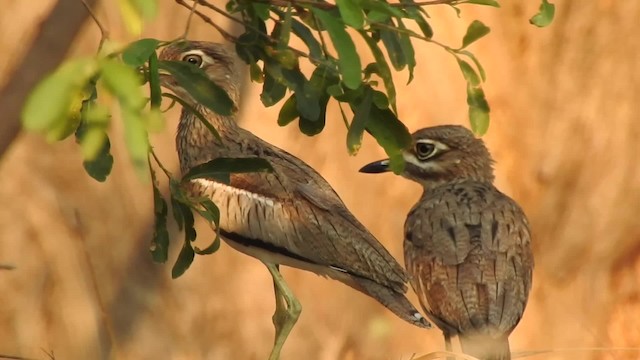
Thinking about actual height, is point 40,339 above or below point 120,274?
below

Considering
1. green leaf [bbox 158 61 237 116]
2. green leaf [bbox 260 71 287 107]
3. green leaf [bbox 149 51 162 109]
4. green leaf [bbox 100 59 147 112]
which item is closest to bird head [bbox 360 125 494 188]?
green leaf [bbox 260 71 287 107]

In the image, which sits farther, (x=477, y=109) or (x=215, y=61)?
(x=215, y=61)

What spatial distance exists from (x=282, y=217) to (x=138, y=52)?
197 cm

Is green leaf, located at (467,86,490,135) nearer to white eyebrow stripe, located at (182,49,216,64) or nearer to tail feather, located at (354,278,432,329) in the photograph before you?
tail feather, located at (354,278,432,329)

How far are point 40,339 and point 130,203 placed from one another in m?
0.61

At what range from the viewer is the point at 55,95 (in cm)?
185

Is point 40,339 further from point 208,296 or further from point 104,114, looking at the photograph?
point 104,114

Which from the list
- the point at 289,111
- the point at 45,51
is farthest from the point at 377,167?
the point at 289,111

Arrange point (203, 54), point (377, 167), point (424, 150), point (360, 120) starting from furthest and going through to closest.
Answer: point (424, 150)
point (377, 167)
point (203, 54)
point (360, 120)

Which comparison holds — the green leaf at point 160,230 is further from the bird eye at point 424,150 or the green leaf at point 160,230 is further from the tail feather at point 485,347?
the bird eye at point 424,150

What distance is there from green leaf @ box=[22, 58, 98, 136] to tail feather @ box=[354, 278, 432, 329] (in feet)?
7.65

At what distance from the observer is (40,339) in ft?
16.9

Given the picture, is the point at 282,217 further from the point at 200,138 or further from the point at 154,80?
the point at 154,80

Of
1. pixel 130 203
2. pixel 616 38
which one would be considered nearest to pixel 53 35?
pixel 130 203
